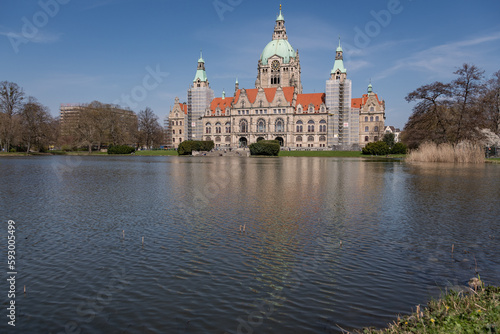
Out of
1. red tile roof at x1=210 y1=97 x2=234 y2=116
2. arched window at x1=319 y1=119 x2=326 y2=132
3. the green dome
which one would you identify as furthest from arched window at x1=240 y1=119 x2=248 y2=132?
the green dome

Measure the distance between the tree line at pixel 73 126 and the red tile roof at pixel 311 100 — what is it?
41.1m

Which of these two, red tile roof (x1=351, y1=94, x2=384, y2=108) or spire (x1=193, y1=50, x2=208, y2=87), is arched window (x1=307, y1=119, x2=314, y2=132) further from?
spire (x1=193, y1=50, x2=208, y2=87)

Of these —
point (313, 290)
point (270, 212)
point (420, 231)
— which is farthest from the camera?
point (270, 212)

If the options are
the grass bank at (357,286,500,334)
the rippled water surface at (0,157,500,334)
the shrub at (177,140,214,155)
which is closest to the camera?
the grass bank at (357,286,500,334)

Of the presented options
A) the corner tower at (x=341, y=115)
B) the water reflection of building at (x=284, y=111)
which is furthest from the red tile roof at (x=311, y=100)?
the corner tower at (x=341, y=115)

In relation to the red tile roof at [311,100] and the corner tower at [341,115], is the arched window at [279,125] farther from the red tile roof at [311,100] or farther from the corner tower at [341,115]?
the corner tower at [341,115]

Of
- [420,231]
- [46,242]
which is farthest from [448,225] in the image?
[46,242]

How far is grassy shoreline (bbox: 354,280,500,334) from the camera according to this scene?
4.56m

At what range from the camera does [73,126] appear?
287 ft

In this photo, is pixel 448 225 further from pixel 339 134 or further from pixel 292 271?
pixel 339 134

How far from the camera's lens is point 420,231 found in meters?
11.0

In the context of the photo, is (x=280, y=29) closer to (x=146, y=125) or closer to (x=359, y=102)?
(x=359, y=102)

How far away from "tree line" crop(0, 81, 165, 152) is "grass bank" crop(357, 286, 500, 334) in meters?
75.1

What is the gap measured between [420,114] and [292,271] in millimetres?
50295
